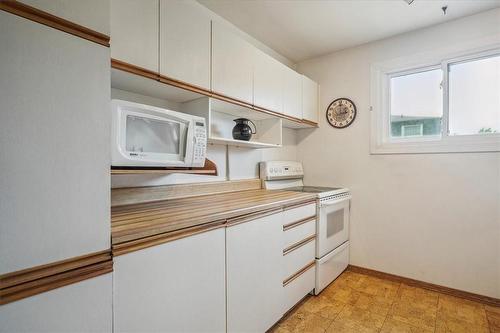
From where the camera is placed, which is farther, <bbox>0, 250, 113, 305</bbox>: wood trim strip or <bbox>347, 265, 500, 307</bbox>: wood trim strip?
<bbox>347, 265, 500, 307</bbox>: wood trim strip

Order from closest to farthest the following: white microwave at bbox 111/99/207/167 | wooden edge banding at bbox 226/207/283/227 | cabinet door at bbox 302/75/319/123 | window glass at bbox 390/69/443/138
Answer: white microwave at bbox 111/99/207/167 → wooden edge banding at bbox 226/207/283/227 → window glass at bbox 390/69/443/138 → cabinet door at bbox 302/75/319/123

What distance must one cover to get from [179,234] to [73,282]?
0.40m

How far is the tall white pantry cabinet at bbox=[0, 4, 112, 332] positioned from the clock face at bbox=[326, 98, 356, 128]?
2393mm

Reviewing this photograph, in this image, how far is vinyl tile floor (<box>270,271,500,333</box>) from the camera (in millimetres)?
1708

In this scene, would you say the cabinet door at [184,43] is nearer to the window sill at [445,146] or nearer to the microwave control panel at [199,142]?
the microwave control panel at [199,142]

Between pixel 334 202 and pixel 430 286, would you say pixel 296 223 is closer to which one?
pixel 334 202

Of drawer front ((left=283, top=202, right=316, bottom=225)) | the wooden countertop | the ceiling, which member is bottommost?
drawer front ((left=283, top=202, right=316, bottom=225))

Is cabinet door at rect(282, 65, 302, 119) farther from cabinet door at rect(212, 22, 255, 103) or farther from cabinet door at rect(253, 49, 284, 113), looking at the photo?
cabinet door at rect(212, 22, 255, 103)

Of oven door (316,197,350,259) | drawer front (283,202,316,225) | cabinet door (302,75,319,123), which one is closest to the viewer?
drawer front (283,202,316,225)

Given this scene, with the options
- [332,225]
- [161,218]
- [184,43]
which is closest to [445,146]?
[332,225]

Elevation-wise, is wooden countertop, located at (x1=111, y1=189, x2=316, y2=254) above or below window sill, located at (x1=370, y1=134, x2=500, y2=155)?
below

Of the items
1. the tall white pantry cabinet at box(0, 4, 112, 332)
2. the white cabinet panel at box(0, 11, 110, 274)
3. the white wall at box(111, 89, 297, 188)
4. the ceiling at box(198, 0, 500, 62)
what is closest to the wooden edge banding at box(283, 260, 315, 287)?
the white wall at box(111, 89, 297, 188)

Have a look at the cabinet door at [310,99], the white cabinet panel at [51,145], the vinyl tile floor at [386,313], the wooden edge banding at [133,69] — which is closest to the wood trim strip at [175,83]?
the wooden edge banding at [133,69]

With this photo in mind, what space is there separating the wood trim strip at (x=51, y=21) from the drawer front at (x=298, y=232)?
1465 mm
